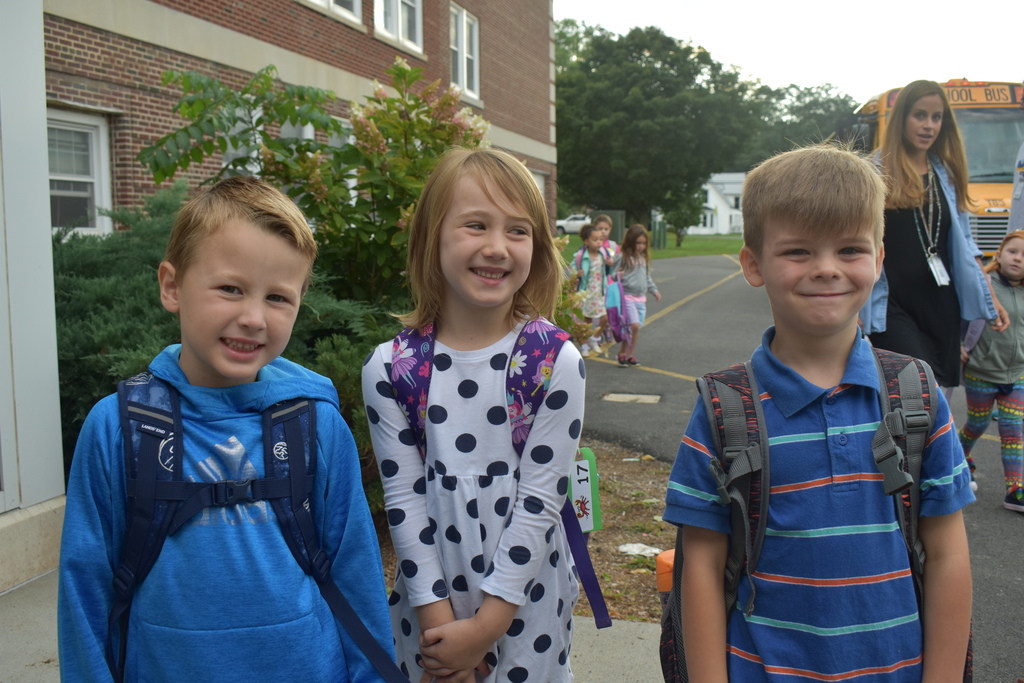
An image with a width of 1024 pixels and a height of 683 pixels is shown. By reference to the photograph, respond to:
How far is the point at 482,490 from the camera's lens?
6.34 feet

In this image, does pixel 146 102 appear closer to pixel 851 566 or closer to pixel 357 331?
pixel 357 331

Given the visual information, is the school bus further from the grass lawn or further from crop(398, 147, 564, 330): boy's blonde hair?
the grass lawn

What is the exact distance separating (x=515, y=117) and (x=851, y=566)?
2209 centimetres

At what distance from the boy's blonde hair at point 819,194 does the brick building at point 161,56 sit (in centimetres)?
759

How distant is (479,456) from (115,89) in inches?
393

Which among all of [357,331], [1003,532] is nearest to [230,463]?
[357,331]

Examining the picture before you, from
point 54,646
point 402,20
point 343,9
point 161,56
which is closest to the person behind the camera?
point 54,646

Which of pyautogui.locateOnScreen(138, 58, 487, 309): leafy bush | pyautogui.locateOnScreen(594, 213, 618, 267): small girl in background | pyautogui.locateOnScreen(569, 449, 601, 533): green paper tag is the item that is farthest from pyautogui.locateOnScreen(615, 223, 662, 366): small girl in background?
pyautogui.locateOnScreen(569, 449, 601, 533): green paper tag

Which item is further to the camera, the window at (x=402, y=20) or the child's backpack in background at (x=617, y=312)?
the window at (x=402, y=20)

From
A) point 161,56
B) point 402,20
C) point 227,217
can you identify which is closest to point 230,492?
point 227,217

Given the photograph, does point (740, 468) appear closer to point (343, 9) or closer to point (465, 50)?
point (343, 9)

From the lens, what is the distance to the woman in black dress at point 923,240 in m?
3.83

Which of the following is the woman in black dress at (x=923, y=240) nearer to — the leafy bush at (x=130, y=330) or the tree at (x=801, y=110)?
the leafy bush at (x=130, y=330)

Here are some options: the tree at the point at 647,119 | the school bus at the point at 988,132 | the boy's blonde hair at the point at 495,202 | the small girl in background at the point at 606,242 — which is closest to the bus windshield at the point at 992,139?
the school bus at the point at 988,132
